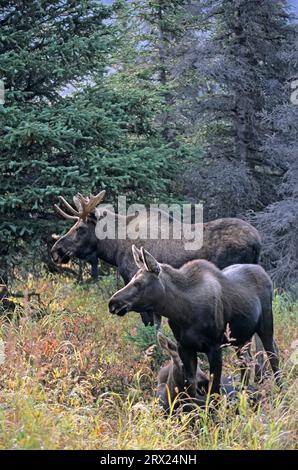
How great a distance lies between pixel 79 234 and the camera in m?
10.7

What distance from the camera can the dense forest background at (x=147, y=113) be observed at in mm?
10406

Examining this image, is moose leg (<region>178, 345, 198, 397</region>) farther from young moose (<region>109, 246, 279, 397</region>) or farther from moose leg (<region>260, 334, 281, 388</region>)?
moose leg (<region>260, 334, 281, 388</region>)

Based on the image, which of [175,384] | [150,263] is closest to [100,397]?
[175,384]

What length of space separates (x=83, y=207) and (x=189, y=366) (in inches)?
150

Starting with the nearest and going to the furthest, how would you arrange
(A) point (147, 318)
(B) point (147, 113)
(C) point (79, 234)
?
(A) point (147, 318) → (C) point (79, 234) → (B) point (147, 113)

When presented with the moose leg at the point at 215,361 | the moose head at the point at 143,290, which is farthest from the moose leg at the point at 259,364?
the moose head at the point at 143,290

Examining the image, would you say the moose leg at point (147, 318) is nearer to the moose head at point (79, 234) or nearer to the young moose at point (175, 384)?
the moose head at point (79, 234)

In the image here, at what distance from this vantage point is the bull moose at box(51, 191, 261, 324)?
10.2 meters

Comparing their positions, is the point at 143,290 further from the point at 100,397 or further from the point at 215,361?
the point at 100,397

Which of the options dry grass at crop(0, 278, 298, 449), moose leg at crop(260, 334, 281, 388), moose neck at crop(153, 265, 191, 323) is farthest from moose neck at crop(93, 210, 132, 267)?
moose neck at crop(153, 265, 191, 323)

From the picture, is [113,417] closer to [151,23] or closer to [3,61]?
[3,61]
